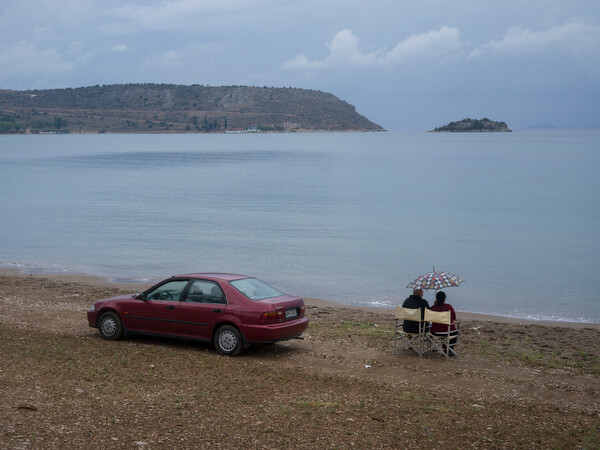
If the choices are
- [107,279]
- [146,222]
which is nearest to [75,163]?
[146,222]

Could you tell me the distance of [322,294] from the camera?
67.9 feet

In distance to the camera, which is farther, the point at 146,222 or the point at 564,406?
the point at 146,222

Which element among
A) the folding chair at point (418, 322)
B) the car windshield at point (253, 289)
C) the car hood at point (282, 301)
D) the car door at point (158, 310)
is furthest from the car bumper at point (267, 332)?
the folding chair at point (418, 322)

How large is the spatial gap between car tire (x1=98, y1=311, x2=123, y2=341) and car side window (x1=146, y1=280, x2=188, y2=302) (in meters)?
0.77

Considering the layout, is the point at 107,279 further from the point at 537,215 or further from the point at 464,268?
the point at 537,215

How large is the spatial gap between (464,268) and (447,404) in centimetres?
1720

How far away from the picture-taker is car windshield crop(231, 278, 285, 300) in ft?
36.8

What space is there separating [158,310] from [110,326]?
1.16 metres

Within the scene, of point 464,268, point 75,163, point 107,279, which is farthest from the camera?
point 75,163

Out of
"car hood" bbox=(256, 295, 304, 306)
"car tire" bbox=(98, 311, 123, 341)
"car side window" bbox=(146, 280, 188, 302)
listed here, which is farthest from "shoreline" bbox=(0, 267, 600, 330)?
"car tire" bbox=(98, 311, 123, 341)

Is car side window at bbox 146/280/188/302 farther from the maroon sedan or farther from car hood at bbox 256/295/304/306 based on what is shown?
car hood at bbox 256/295/304/306

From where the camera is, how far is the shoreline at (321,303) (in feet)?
56.4

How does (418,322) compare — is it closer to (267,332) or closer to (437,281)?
(437,281)

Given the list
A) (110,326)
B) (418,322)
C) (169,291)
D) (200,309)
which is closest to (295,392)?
(200,309)
